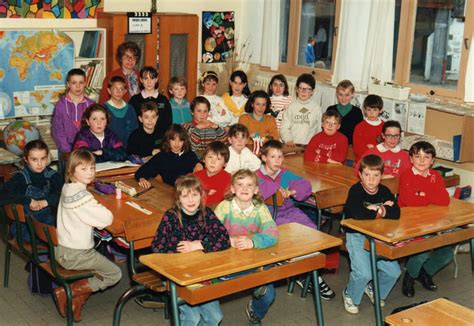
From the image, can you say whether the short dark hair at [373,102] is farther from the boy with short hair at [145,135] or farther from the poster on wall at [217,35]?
the poster on wall at [217,35]

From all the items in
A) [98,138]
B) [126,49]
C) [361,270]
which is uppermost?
[126,49]

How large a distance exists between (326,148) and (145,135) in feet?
5.01

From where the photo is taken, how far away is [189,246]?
154 inches

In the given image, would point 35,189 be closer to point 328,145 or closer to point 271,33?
point 328,145

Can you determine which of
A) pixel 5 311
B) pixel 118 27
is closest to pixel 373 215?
pixel 5 311

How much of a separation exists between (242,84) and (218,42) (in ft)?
6.42

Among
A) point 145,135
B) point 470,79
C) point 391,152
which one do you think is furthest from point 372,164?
point 470,79

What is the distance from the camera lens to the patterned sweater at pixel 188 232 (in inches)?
157

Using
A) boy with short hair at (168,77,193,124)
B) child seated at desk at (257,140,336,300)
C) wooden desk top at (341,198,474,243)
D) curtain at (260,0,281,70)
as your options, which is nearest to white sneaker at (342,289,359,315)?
child seated at desk at (257,140,336,300)

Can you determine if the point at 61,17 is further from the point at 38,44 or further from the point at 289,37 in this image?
the point at 289,37

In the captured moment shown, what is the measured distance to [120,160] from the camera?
559 cm

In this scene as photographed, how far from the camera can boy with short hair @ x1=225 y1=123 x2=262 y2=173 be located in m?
5.57

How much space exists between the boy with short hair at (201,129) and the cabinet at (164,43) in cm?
174

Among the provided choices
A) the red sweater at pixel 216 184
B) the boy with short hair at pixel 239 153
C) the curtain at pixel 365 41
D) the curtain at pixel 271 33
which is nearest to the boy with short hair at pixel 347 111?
the curtain at pixel 365 41
